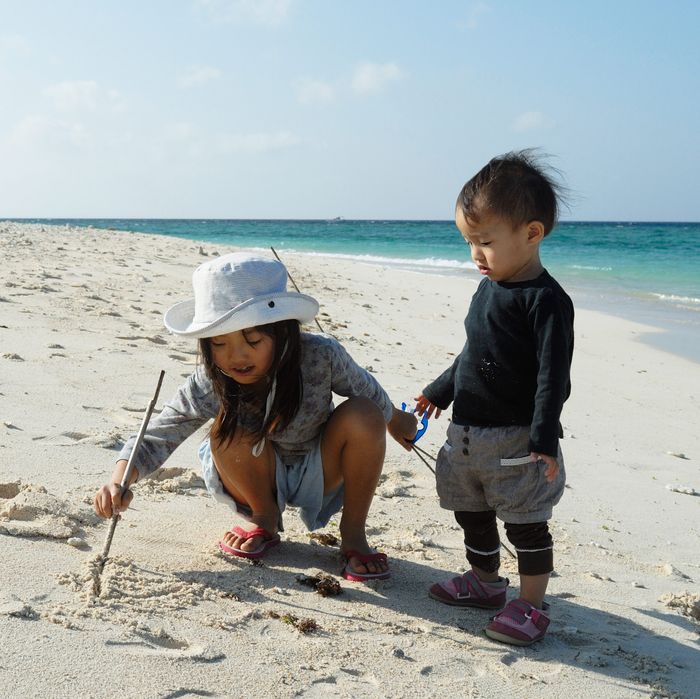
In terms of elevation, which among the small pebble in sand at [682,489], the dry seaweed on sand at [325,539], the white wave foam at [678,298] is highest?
the white wave foam at [678,298]

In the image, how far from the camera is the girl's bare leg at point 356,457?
8.14 ft

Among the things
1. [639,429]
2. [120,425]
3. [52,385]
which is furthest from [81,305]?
[639,429]

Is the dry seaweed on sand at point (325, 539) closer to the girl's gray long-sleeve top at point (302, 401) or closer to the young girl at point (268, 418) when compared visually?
the young girl at point (268, 418)

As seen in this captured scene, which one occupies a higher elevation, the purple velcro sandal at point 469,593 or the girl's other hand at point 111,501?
the girl's other hand at point 111,501

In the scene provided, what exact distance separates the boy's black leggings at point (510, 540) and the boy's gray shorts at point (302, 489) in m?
0.46

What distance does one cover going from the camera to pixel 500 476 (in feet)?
7.34

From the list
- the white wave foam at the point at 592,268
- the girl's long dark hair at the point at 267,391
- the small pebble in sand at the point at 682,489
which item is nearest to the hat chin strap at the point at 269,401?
the girl's long dark hair at the point at 267,391

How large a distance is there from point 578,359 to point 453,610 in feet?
16.1

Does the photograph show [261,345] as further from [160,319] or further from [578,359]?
[578,359]

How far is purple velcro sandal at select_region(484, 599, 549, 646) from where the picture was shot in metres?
2.12

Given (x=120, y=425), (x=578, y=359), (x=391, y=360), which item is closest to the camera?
(x=120, y=425)

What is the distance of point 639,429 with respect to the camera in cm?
482

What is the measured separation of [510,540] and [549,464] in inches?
11.5

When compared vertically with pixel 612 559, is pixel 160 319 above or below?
above
